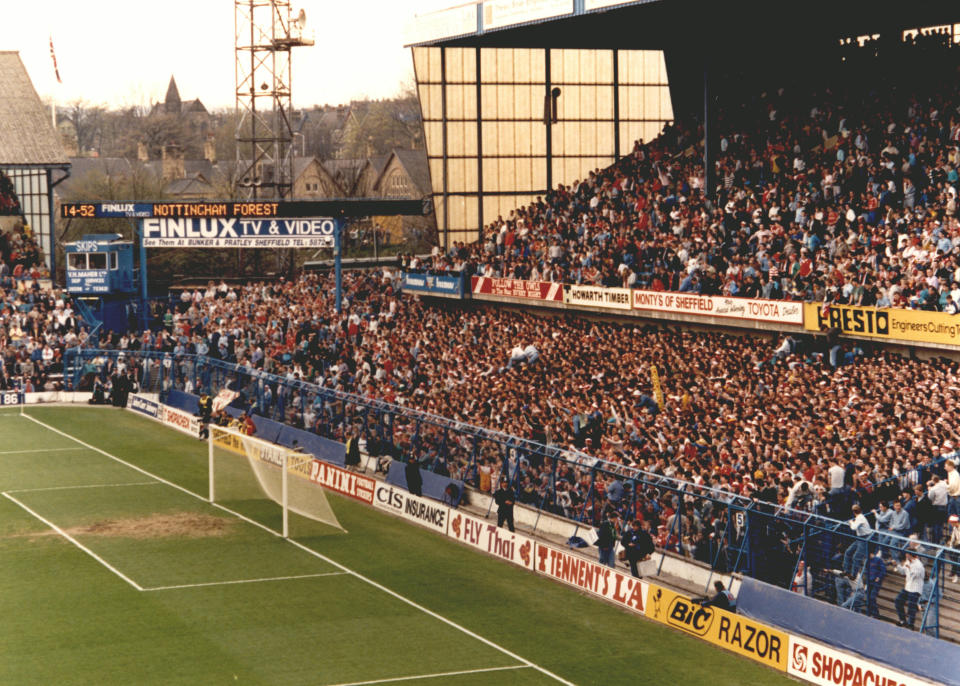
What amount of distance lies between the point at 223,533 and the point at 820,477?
14013mm

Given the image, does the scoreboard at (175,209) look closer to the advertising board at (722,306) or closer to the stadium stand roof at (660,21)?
the stadium stand roof at (660,21)

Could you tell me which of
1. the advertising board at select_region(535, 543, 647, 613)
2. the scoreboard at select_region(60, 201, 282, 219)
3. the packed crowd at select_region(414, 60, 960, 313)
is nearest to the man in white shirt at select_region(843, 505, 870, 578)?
the advertising board at select_region(535, 543, 647, 613)

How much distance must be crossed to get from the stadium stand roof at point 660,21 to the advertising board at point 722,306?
8.63m

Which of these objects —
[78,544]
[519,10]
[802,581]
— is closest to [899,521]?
[802,581]

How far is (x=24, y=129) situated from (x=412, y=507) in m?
46.9

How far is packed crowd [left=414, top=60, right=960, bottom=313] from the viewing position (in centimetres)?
3153

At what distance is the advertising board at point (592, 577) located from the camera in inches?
968

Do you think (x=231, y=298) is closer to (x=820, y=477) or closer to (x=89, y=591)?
(x=89, y=591)

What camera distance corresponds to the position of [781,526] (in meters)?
22.7

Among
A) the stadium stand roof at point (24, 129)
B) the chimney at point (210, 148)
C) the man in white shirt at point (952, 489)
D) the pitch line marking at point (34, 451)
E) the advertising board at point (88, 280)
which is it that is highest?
the chimney at point (210, 148)

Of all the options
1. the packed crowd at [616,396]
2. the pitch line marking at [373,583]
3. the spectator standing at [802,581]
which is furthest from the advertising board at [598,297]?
the spectator standing at [802,581]

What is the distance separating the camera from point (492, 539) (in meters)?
28.9

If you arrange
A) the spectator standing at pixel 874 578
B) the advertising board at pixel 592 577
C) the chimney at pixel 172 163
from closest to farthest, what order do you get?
1. the spectator standing at pixel 874 578
2. the advertising board at pixel 592 577
3. the chimney at pixel 172 163

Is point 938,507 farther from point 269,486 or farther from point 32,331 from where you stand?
point 32,331
